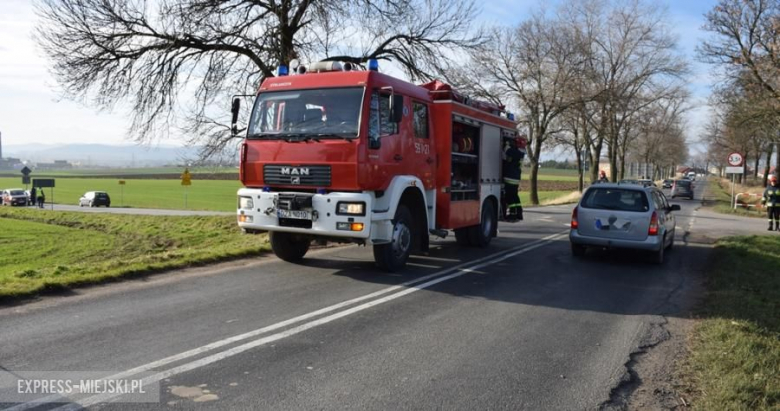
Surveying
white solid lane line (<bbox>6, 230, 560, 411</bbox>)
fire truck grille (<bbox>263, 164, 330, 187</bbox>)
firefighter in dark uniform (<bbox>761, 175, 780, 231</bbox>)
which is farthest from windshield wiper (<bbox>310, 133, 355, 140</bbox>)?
firefighter in dark uniform (<bbox>761, 175, 780, 231</bbox>)

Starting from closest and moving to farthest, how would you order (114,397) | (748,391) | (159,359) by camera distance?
(114,397) → (748,391) → (159,359)

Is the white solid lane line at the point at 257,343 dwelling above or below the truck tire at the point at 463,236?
below

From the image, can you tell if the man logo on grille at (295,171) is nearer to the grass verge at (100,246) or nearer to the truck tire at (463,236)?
the grass verge at (100,246)

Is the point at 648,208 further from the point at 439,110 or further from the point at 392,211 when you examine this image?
the point at 392,211

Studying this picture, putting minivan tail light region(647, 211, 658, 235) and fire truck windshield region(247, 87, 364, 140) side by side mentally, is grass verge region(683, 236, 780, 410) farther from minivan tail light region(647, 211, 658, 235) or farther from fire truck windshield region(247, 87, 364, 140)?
fire truck windshield region(247, 87, 364, 140)

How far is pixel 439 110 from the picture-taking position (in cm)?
1066

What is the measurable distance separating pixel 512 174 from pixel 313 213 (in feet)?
22.6

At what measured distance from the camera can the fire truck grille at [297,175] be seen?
339 inches

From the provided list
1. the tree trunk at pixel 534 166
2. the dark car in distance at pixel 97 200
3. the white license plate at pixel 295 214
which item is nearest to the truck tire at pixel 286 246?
the white license plate at pixel 295 214

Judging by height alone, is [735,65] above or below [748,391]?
above

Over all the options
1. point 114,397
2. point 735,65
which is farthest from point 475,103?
point 735,65

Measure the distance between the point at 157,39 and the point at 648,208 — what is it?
13.1 meters

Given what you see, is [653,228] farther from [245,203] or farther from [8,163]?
[8,163]

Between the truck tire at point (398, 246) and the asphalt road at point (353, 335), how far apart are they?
228 mm
